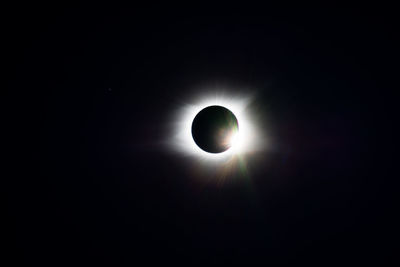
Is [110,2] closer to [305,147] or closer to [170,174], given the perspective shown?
[170,174]

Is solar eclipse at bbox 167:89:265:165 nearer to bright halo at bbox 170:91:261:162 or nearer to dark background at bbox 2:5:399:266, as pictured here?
bright halo at bbox 170:91:261:162

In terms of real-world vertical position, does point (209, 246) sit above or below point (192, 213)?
below

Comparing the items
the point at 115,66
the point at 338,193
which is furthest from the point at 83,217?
the point at 338,193

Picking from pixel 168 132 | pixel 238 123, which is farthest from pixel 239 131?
pixel 168 132

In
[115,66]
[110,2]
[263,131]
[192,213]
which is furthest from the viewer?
[192,213]

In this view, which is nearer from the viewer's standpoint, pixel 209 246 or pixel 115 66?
pixel 115 66

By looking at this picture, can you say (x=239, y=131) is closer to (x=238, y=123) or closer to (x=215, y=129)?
(x=238, y=123)

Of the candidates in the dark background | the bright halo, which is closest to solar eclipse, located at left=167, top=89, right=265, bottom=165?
the bright halo
